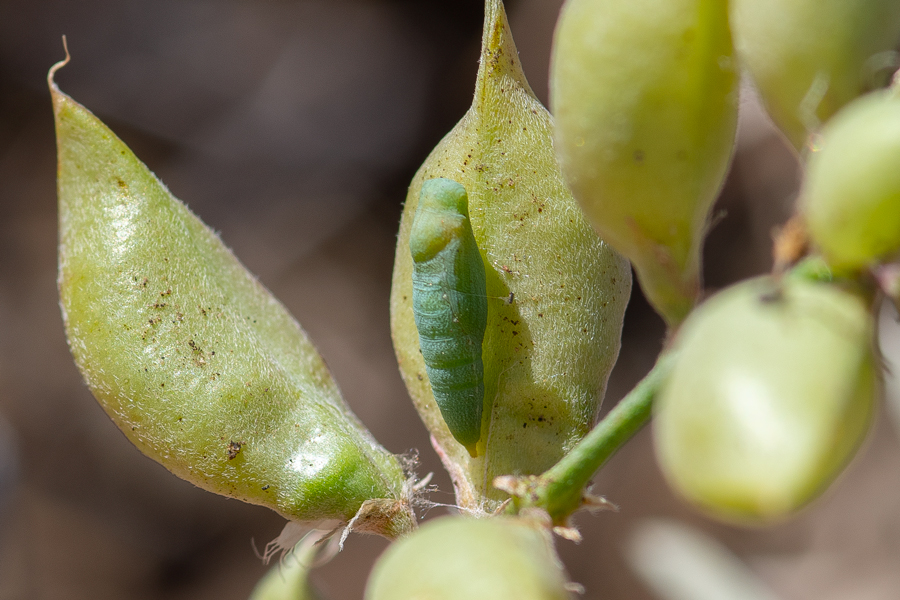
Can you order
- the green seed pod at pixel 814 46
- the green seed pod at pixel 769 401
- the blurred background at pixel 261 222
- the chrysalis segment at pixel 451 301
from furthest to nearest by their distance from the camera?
the blurred background at pixel 261 222 < the chrysalis segment at pixel 451 301 < the green seed pod at pixel 814 46 < the green seed pod at pixel 769 401

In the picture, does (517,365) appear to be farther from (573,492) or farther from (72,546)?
(72,546)

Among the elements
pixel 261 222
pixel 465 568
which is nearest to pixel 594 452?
pixel 465 568

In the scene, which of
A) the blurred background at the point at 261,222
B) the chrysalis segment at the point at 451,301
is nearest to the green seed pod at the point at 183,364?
the chrysalis segment at the point at 451,301

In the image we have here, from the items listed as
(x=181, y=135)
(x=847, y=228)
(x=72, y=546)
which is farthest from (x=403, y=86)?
(x=847, y=228)

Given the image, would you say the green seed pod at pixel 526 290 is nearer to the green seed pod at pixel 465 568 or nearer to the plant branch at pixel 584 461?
the plant branch at pixel 584 461

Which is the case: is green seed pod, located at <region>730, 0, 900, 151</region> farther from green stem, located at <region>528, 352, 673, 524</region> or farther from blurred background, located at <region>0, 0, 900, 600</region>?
blurred background, located at <region>0, 0, 900, 600</region>

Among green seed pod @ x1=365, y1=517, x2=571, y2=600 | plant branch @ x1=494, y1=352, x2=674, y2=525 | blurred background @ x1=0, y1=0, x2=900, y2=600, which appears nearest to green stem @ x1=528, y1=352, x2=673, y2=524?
plant branch @ x1=494, y1=352, x2=674, y2=525
